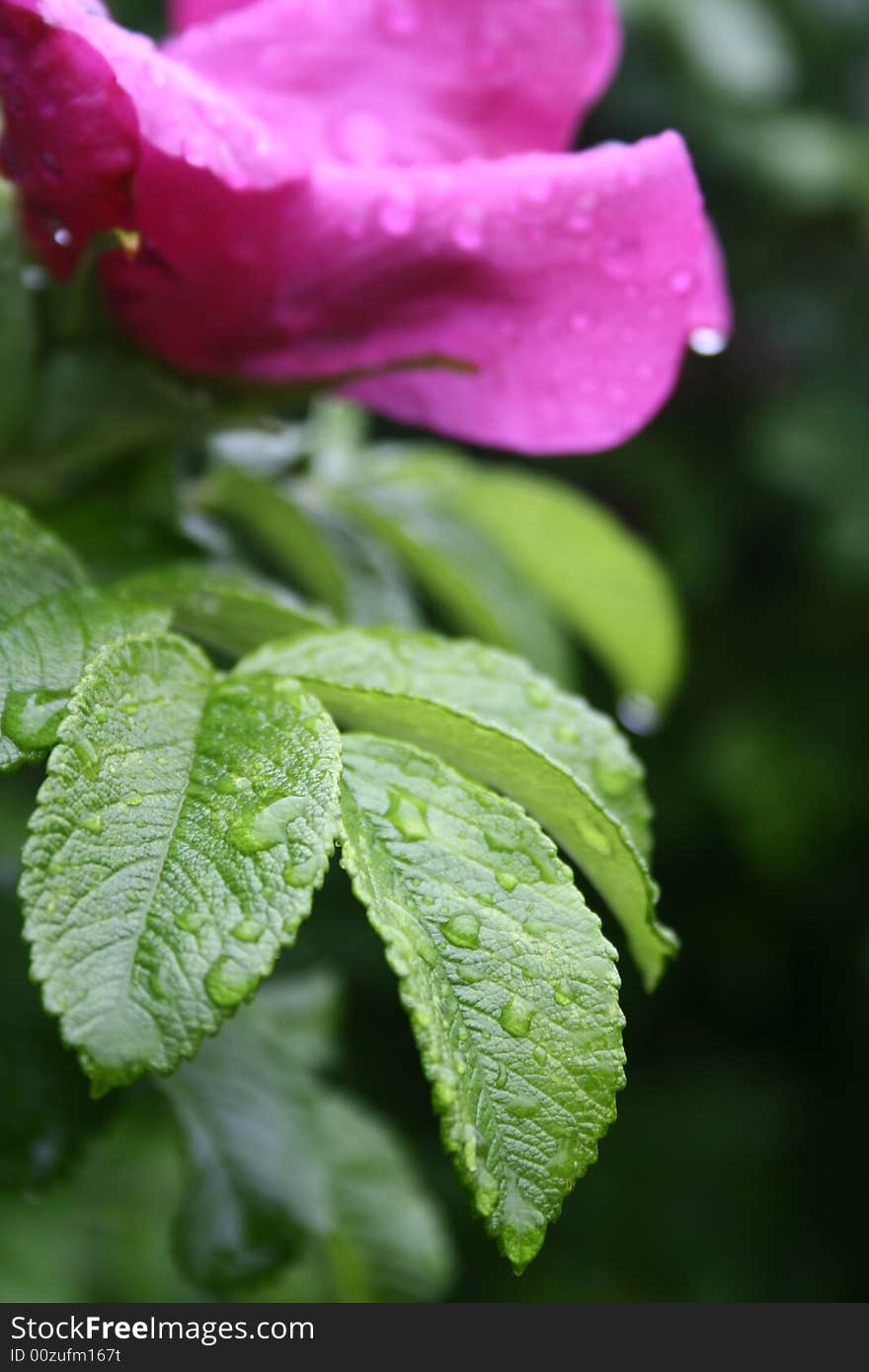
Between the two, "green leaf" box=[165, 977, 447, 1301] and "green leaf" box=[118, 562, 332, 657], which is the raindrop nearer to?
"green leaf" box=[165, 977, 447, 1301]

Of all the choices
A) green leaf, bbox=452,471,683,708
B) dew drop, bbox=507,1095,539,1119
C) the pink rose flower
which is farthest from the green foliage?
green leaf, bbox=452,471,683,708

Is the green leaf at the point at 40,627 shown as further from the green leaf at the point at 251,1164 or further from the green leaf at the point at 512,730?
the green leaf at the point at 251,1164

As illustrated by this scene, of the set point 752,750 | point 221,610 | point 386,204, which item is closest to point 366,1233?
point 221,610

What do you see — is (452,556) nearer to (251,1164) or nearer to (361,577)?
(361,577)

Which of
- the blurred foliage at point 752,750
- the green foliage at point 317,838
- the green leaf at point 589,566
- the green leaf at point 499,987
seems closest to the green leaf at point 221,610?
the green foliage at point 317,838

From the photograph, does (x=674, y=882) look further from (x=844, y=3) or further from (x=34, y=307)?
(x=34, y=307)

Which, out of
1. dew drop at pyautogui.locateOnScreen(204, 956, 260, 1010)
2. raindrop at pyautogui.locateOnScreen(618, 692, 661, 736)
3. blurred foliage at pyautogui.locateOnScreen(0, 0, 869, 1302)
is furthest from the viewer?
blurred foliage at pyautogui.locateOnScreen(0, 0, 869, 1302)
